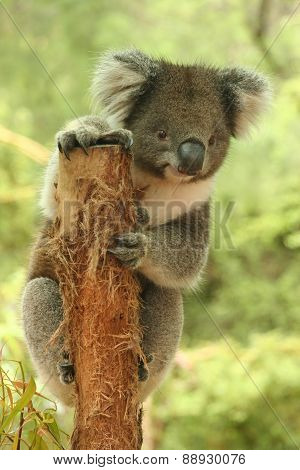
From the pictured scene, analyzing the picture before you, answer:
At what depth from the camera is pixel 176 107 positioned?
148 inches

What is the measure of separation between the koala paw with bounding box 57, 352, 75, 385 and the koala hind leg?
0.18 metres

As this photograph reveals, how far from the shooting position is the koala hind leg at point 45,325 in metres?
3.54

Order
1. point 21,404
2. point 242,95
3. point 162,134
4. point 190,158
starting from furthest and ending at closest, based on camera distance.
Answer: point 242,95, point 162,134, point 190,158, point 21,404

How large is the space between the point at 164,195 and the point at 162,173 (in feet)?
0.50

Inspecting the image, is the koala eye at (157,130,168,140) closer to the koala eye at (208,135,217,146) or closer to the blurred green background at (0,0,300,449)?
the koala eye at (208,135,217,146)

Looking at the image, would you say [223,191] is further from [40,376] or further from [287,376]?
[40,376]

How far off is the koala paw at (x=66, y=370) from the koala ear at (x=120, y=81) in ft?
4.70

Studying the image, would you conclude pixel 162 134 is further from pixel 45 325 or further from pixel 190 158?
pixel 45 325

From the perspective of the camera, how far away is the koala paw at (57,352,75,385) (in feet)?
10.6

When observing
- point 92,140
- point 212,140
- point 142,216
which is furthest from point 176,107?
point 92,140

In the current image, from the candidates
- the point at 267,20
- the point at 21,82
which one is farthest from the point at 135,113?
the point at 267,20

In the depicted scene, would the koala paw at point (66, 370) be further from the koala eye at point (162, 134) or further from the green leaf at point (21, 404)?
the koala eye at point (162, 134)

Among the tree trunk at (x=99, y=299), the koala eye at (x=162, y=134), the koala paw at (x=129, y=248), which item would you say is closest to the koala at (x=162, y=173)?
the koala eye at (x=162, y=134)

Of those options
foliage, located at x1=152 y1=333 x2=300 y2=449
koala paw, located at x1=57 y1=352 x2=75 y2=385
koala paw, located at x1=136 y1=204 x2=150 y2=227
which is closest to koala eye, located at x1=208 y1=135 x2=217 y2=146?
koala paw, located at x1=136 y1=204 x2=150 y2=227
